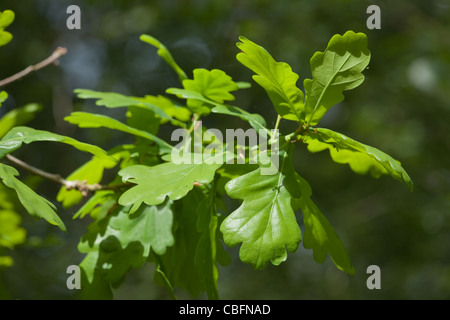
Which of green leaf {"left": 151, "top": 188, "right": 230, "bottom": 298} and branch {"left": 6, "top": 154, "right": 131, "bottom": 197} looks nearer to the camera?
green leaf {"left": 151, "top": 188, "right": 230, "bottom": 298}

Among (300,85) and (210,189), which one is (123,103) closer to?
(210,189)

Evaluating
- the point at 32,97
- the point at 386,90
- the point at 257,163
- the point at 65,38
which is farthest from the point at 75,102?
the point at 257,163

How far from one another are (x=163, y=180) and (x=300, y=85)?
258cm

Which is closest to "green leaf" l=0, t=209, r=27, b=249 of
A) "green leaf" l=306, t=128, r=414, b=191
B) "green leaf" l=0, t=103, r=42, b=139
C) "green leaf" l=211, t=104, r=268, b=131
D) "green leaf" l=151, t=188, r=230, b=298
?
"green leaf" l=0, t=103, r=42, b=139

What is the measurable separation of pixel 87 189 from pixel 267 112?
10.3 ft

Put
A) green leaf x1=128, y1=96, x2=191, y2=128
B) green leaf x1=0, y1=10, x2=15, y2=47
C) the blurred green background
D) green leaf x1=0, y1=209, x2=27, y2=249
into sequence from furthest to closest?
1. the blurred green background
2. green leaf x1=0, y1=209, x2=27, y2=249
3. green leaf x1=128, y1=96, x2=191, y2=128
4. green leaf x1=0, y1=10, x2=15, y2=47

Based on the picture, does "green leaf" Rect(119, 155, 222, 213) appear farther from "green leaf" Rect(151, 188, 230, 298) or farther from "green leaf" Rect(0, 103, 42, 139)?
"green leaf" Rect(0, 103, 42, 139)

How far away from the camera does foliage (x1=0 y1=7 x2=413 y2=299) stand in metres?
0.87

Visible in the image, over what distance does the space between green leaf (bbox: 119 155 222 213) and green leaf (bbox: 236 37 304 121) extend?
0.59 ft

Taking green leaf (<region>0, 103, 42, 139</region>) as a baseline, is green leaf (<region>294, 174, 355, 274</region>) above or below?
below

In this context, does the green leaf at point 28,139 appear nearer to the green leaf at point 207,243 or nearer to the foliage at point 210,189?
the foliage at point 210,189
